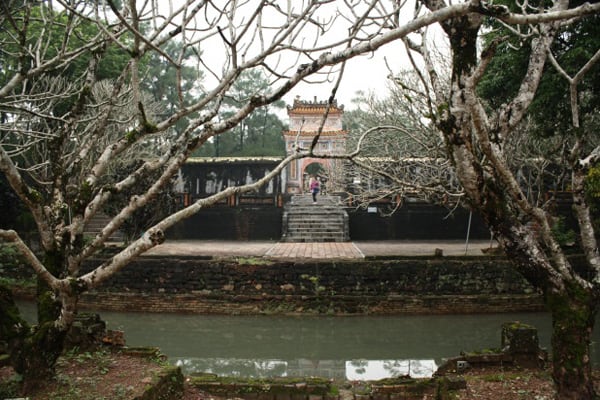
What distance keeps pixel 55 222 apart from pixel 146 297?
6.84m

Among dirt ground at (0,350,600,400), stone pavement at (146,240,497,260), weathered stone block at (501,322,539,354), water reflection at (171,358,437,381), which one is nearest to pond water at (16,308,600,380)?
water reflection at (171,358,437,381)

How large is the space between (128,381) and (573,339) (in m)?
3.47

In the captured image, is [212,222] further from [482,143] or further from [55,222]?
[482,143]

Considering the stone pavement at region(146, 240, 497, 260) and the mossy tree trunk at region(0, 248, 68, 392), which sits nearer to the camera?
the mossy tree trunk at region(0, 248, 68, 392)

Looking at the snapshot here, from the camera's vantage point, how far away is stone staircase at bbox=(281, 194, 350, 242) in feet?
51.7

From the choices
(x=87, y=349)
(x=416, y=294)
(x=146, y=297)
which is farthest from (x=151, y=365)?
(x=416, y=294)

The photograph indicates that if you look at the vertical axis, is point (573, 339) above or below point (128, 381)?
above

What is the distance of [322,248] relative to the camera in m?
13.6

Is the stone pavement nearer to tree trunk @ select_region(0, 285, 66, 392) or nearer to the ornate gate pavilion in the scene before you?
the ornate gate pavilion

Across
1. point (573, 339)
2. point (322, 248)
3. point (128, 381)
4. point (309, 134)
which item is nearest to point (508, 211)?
point (573, 339)

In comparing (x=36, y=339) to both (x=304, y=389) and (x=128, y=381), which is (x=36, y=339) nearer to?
(x=128, y=381)

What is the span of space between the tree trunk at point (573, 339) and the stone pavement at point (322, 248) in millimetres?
8439

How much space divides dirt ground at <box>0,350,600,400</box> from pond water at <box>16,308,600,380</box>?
7.21ft

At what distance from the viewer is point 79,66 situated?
47.1ft
